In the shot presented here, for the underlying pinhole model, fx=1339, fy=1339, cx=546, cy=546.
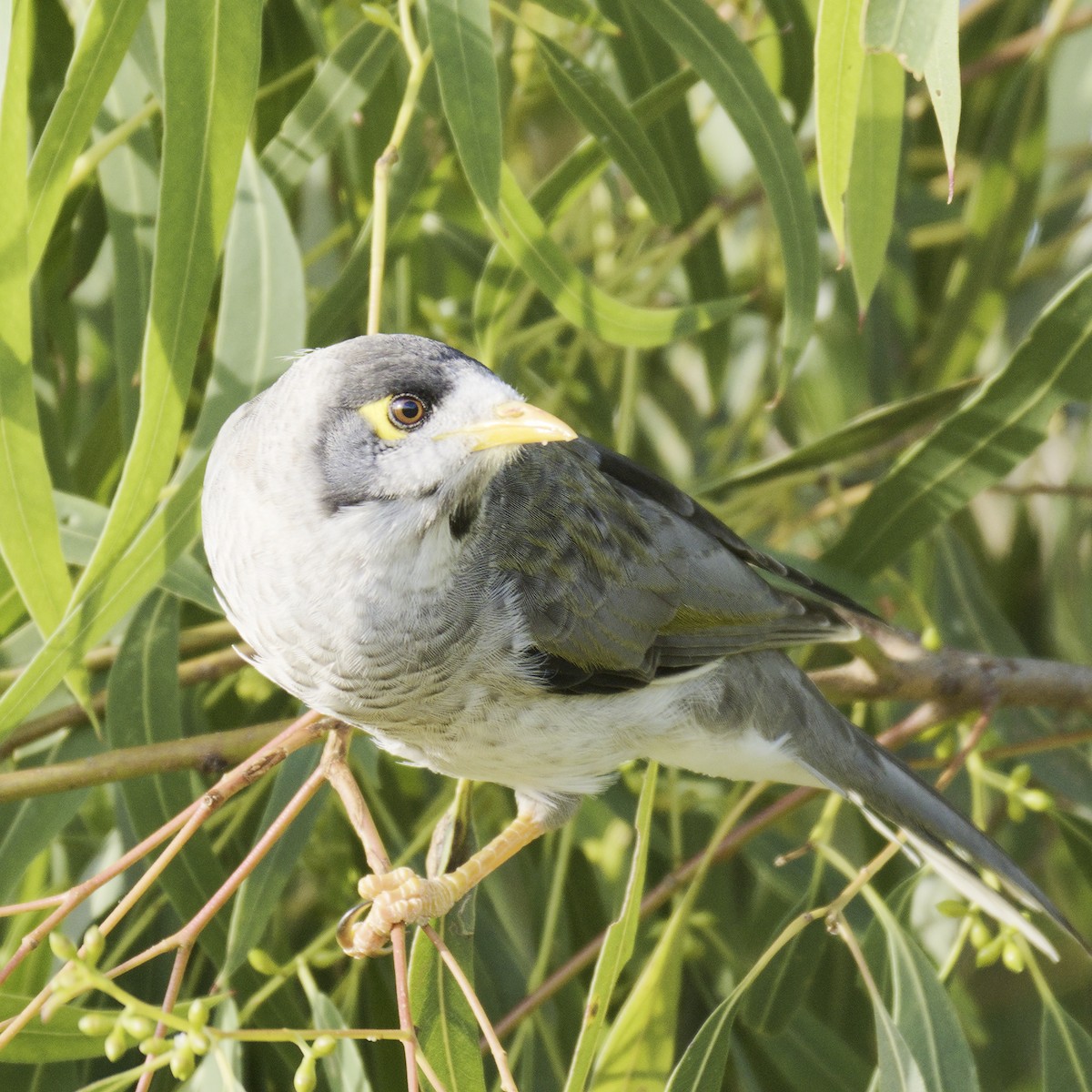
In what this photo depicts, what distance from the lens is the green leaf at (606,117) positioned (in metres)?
2.46

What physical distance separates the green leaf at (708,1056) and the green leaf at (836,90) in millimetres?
1340

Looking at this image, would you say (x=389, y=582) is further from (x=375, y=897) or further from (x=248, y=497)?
(x=375, y=897)

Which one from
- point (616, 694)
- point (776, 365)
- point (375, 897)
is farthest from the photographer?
point (776, 365)

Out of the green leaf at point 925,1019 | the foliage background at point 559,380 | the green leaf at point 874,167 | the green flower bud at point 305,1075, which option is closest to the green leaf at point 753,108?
the foliage background at point 559,380

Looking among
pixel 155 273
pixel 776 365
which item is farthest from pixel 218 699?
pixel 776 365

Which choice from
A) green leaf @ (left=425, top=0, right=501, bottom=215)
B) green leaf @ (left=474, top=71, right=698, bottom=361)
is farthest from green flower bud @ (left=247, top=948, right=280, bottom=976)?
green leaf @ (left=425, top=0, right=501, bottom=215)

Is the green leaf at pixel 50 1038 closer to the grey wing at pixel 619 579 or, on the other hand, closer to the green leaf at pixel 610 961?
the green leaf at pixel 610 961

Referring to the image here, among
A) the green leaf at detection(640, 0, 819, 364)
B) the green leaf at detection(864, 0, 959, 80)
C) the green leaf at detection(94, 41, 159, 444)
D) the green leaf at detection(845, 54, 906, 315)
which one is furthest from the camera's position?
the green leaf at detection(94, 41, 159, 444)

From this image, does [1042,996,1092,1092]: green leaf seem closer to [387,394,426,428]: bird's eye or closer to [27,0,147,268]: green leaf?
[387,394,426,428]: bird's eye

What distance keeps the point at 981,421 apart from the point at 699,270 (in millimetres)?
815

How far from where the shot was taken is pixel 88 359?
3375mm

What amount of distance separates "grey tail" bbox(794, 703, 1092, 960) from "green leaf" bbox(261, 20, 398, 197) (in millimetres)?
1521

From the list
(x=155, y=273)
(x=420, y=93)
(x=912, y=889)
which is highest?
(x=420, y=93)

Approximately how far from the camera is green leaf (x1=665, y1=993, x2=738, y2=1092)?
7.42 ft
